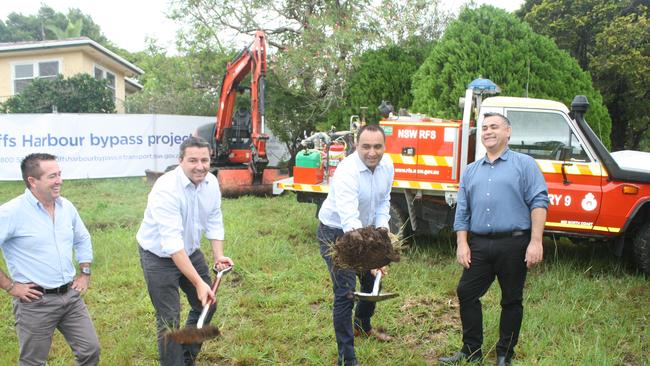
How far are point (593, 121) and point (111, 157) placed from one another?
12.0m

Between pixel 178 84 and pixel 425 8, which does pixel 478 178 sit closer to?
pixel 425 8

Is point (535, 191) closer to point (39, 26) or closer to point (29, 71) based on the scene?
point (29, 71)

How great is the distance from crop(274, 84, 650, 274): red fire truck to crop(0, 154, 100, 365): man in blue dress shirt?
359 cm

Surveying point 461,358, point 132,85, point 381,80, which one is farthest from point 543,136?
point 132,85

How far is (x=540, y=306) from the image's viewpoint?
5055mm

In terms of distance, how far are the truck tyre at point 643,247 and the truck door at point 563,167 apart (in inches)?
20.4

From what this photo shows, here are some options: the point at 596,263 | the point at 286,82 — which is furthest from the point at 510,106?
the point at 286,82

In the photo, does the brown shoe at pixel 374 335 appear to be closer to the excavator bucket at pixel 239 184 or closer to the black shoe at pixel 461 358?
the black shoe at pixel 461 358

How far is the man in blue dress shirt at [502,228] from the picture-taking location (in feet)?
12.0

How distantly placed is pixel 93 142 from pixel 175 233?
12.7 meters

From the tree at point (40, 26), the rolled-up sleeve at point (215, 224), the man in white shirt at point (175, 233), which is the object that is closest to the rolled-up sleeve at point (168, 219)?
the man in white shirt at point (175, 233)

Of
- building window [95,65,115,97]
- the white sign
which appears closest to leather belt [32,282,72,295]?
the white sign

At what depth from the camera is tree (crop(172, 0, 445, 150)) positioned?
507 inches

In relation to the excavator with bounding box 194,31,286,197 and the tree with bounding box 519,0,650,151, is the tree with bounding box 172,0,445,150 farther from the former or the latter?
the tree with bounding box 519,0,650,151
